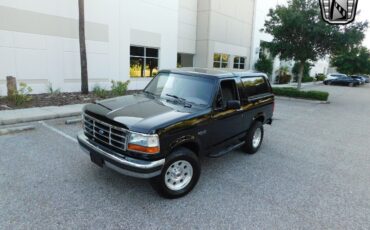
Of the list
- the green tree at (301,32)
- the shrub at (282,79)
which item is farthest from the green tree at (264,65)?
the green tree at (301,32)

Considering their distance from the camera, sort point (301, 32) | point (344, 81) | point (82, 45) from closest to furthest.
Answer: point (82, 45)
point (301, 32)
point (344, 81)

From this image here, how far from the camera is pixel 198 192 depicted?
3.92m

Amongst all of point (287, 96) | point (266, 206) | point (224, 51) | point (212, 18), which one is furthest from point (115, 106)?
point (224, 51)

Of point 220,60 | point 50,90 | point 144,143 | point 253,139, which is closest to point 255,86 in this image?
point 253,139

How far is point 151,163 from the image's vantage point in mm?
3230

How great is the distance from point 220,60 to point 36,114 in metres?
16.4

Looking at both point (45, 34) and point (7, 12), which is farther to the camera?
point (45, 34)

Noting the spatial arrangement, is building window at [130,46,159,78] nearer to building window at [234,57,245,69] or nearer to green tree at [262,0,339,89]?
green tree at [262,0,339,89]

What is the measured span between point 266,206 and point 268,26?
15.9 meters

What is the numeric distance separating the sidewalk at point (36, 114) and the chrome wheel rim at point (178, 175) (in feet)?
19.1

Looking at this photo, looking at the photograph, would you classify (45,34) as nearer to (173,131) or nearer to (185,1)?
(173,131)

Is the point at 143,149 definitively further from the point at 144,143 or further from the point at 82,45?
the point at 82,45

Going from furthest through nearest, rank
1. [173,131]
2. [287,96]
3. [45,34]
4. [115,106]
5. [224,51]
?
[224,51] < [287,96] < [45,34] < [115,106] < [173,131]

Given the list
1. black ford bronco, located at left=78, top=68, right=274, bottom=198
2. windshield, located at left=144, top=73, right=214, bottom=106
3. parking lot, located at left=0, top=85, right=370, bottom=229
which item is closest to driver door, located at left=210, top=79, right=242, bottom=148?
black ford bronco, located at left=78, top=68, right=274, bottom=198
